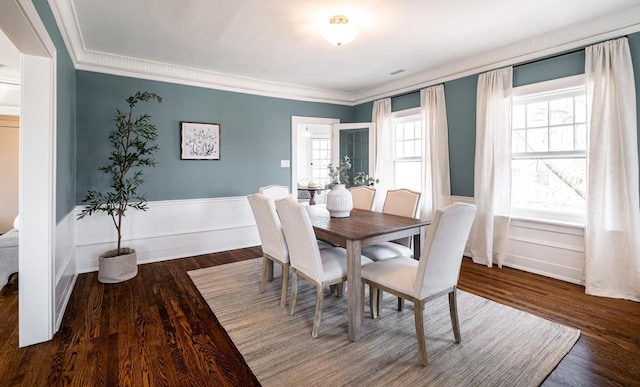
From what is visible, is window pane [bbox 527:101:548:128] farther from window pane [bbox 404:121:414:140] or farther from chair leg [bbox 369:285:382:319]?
chair leg [bbox 369:285:382:319]

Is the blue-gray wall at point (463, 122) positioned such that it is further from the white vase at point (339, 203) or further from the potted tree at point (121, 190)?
the potted tree at point (121, 190)

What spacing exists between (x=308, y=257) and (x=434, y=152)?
2885mm

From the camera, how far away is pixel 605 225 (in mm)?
2891

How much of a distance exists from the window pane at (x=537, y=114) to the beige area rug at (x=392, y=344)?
85.4 inches

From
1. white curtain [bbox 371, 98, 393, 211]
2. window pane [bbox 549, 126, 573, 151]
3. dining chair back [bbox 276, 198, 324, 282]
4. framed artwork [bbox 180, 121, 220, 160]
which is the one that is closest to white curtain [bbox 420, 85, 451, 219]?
white curtain [bbox 371, 98, 393, 211]

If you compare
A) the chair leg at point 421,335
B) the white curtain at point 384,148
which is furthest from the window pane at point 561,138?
the chair leg at point 421,335

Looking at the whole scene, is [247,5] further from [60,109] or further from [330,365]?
[330,365]

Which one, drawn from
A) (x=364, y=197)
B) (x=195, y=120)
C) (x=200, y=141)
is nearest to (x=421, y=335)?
(x=364, y=197)

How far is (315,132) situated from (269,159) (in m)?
3.85

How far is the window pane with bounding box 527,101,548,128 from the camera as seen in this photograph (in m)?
3.47

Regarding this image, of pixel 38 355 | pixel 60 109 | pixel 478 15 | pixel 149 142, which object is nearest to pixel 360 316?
pixel 38 355

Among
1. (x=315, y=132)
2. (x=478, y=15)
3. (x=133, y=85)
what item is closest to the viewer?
(x=478, y=15)

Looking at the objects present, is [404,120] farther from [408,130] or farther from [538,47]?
[538,47]

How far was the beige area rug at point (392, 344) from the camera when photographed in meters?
1.77
